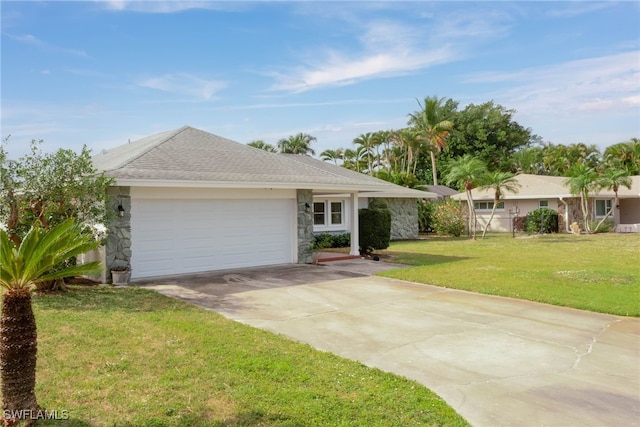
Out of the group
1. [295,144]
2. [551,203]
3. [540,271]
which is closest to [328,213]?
[540,271]

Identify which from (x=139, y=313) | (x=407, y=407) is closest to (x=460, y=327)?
(x=407, y=407)

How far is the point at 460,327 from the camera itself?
7211 mm

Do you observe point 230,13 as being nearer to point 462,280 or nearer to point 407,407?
point 462,280

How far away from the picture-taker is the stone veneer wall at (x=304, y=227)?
14.8 meters

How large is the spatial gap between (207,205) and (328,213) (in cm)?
941

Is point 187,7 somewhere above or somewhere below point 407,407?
above

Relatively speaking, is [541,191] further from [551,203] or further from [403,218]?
[403,218]

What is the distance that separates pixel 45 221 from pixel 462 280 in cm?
985

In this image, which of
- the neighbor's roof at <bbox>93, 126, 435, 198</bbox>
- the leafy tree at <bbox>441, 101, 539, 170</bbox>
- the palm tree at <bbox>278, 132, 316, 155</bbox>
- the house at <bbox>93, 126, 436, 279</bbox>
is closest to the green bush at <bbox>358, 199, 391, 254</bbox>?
the house at <bbox>93, 126, 436, 279</bbox>

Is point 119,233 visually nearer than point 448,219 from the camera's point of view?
Yes

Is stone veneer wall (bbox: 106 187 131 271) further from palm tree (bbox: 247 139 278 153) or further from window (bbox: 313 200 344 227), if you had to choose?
palm tree (bbox: 247 139 278 153)

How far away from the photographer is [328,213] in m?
21.6

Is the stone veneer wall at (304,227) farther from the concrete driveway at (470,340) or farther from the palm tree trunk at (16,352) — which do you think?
the palm tree trunk at (16,352)

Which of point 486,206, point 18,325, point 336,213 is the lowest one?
point 18,325
